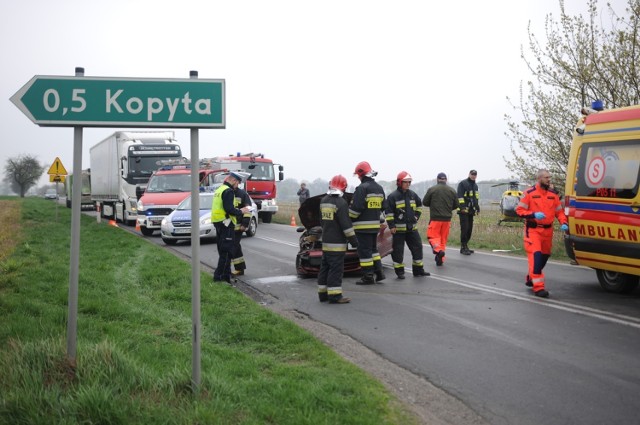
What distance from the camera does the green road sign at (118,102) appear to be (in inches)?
188

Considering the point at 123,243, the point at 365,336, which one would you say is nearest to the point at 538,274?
the point at 365,336

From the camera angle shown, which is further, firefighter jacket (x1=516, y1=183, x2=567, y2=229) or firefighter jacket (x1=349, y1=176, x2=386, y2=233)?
firefighter jacket (x1=349, y1=176, x2=386, y2=233)

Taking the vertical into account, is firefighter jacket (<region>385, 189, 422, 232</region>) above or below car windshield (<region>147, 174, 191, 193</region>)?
below

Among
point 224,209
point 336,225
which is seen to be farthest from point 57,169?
point 336,225

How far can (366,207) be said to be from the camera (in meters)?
10.4

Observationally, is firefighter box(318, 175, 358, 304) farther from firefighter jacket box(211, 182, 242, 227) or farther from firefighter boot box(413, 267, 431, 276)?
firefighter boot box(413, 267, 431, 276)

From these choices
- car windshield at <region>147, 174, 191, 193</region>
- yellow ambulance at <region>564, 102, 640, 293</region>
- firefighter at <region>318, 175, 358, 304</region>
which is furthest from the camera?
car windshield at <region>147, 174, 191, 193</region>

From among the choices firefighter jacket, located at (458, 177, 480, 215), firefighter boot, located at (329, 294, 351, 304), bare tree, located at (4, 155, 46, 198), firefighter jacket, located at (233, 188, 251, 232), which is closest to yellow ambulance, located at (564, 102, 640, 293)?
firefighter boot, located at (329, 294, 351, 304)

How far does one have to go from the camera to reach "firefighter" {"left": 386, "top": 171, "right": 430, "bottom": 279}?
11578 millimetres

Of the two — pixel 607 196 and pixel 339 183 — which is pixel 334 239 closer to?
pixel 339 183

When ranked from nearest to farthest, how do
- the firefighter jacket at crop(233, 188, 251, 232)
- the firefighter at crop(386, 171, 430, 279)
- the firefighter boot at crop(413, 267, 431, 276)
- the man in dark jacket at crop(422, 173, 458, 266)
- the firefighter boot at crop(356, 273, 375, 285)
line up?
the firefighter boot at crop(356, 273, 375, 285), the firefighter jacket at crop(233, 188, 251, 232), the firefighter at crop(386, 171, 430, 279), the firefighter boot at crop(413, 267, 431, 276), the man in dark jacket at crop(422, 173, 458, 266)

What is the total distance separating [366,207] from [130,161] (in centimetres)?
1888

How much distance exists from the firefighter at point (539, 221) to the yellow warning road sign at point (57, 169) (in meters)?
25.3

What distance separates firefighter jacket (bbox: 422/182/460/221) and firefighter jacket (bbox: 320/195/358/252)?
14.8ft
